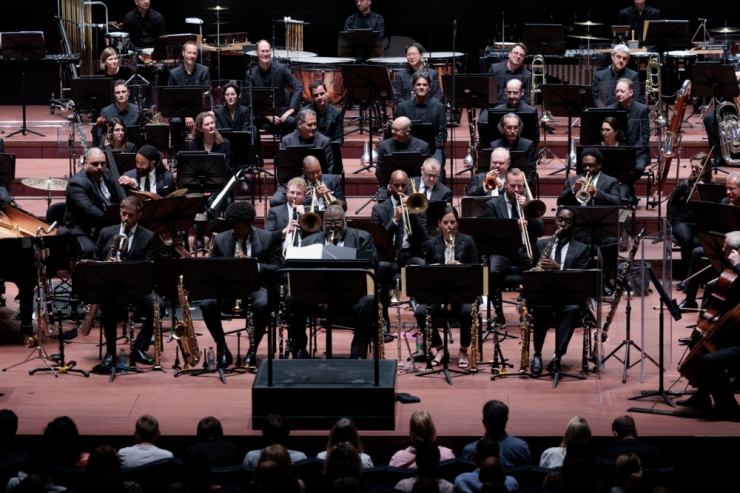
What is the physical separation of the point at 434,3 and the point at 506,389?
988 centimetres

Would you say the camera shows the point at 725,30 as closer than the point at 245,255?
No

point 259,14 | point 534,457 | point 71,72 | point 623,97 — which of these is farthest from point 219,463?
point 259,14

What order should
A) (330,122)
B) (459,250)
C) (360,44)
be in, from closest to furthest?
(459,250), (330,122), (360,44)

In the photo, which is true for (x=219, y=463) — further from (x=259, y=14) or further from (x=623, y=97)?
(x=259, y=14)

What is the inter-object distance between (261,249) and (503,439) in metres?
3.07

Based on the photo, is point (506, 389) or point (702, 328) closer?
point (702, 328)

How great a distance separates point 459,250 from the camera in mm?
9102

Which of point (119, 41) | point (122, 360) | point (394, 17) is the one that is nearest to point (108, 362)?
point (122, 360)

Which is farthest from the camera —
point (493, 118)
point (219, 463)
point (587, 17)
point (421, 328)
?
point (587, 17)

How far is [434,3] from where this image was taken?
1716 cm

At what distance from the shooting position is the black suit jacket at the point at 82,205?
9914 millimetres

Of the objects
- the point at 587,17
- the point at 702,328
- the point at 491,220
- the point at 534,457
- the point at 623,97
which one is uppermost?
the point at 587,17

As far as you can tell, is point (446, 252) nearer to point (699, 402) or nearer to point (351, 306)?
point (351, 306)

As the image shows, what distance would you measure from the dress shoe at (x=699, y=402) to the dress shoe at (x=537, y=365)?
3.68ft
